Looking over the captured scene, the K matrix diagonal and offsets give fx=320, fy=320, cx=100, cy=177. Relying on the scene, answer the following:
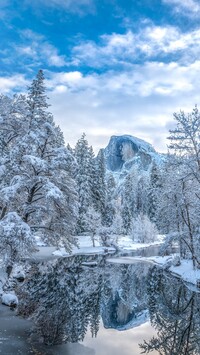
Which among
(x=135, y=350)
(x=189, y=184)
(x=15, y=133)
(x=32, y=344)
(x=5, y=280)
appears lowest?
(x=135, y=350)

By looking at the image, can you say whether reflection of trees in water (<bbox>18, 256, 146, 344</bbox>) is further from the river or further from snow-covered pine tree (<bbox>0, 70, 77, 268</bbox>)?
snow-covered pine tree (<bbox>0, 70, 77, 268</bbox>)

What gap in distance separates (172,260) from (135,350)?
22766 mm

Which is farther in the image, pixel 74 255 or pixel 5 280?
pixel 74 255

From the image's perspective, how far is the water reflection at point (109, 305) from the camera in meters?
13.4

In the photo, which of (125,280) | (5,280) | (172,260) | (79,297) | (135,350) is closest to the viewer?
(135,350)

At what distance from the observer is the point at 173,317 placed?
17.0 metres

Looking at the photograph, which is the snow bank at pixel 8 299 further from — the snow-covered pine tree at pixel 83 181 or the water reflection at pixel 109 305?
the snow-covered pine tree at pixel 83 181

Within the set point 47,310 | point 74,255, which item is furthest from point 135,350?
point 74,255

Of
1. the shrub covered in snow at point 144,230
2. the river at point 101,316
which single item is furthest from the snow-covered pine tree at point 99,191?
the river at point 101,316

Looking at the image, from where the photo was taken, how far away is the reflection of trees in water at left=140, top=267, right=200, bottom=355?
42.4 feet

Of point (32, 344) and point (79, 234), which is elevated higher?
point (79, 234)

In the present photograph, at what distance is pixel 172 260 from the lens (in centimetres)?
3444

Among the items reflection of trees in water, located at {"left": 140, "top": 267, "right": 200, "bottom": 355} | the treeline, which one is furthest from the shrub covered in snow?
the treeline

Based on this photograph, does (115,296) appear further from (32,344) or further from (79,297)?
(32,344)
